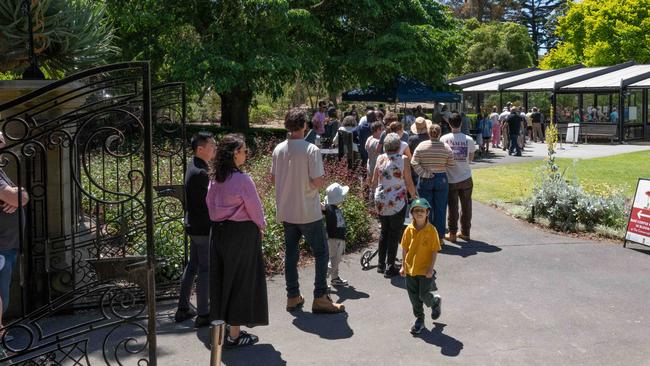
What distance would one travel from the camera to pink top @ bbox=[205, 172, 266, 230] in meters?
5.31

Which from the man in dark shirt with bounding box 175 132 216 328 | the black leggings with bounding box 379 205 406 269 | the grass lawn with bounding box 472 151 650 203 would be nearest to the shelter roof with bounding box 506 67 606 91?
the grass lawn with bounding box 472 151 650 203

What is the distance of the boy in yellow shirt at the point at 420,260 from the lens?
233 inches

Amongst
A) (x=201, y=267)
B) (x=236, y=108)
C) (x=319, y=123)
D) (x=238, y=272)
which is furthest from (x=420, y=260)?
(x=236, y=108)

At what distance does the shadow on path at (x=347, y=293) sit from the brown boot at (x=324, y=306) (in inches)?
15.3

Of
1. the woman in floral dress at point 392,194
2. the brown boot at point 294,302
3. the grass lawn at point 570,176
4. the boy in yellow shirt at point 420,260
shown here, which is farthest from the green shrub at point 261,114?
the boy in yellow shirt at point 420,260

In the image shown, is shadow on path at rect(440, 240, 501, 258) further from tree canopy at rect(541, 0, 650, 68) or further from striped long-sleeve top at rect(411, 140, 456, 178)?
tree canopy at rect(541, 0, 650, 68)

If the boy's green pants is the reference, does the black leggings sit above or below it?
above

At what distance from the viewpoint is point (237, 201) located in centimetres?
531

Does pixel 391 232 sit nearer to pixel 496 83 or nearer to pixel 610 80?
pixel 610 80

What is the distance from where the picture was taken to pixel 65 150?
22.1 feet

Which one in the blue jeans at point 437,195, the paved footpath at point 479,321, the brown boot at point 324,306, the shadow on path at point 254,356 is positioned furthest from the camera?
the blue jeans at point 437,195

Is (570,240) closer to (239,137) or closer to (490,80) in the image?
(239,137)

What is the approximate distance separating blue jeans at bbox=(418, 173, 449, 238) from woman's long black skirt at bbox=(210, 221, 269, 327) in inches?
147

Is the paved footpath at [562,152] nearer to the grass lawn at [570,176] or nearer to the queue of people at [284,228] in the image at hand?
the grass lawn at [570,176]
